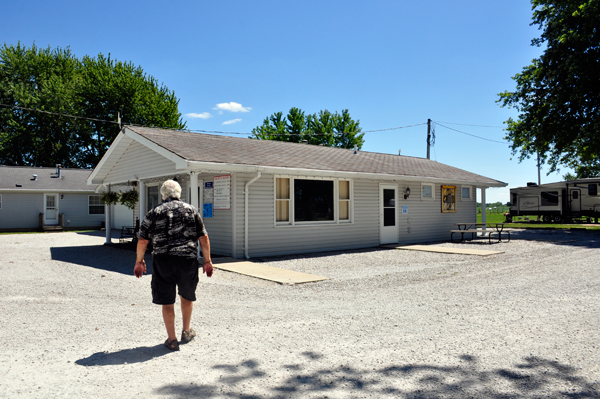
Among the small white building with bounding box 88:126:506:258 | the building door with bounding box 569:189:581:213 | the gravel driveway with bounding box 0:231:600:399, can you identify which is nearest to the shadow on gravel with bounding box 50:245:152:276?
the gravel driveway with bounding box 0:231:600:399

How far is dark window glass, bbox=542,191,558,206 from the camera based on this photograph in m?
30.5

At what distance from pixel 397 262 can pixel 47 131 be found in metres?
36.7

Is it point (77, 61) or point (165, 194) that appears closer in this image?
point (165, 194)

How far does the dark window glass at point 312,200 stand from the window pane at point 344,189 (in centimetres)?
51

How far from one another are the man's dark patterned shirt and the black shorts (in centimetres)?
7

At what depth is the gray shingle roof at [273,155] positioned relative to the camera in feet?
37.3

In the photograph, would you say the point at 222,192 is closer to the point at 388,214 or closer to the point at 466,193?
the point at 388,214

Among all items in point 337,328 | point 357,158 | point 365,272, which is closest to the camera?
point 337,328

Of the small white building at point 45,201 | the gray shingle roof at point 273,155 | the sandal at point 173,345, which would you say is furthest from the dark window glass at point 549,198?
the sandal at point 173,345

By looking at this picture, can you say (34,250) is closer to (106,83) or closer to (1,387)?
(1,387)

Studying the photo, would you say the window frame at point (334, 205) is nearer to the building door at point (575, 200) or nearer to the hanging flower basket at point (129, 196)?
the hanging flower basket at point (129, 196)

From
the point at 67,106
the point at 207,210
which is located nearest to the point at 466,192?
the point at 207,210

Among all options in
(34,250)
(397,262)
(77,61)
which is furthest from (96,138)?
(397,262)

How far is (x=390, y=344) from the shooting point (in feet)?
14.5
